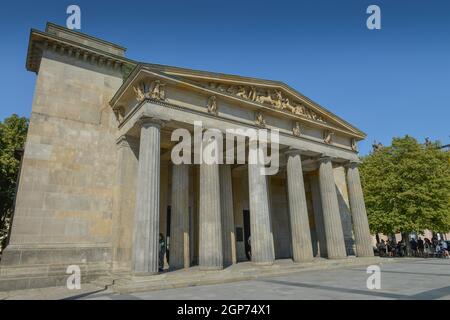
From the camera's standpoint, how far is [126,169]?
18.3m

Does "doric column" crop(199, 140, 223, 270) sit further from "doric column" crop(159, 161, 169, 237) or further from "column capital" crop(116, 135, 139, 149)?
"doric column" crop(159, 161, 169, 237)

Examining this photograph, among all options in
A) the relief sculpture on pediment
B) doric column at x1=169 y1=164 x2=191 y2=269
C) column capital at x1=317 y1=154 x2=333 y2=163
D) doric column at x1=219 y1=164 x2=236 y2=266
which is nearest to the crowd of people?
column capital at x1=317 y1=154 x2=333 y2=163

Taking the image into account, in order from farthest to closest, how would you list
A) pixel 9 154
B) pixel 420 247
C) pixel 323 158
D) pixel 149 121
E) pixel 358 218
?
1. pixel 420 247
2. pixel 9 154
3. pixel 358 218
4. pixel 323 158
5. pixel 149 121

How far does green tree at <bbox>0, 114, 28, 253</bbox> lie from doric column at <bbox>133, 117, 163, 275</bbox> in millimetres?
18884

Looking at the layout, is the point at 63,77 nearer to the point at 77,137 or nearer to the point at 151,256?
the point at 77,137

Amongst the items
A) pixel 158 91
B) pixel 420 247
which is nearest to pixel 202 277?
pixel 158 91

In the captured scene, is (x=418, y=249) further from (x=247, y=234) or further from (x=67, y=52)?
(x=67, y=52)

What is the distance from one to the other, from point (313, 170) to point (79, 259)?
69.4ft

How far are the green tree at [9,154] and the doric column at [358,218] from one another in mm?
30147

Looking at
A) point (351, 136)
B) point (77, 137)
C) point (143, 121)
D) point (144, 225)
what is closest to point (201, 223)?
point (144, 225)

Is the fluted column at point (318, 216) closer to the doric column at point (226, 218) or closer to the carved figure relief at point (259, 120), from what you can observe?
the doric column at point (226, 218)

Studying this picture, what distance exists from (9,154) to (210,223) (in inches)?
906

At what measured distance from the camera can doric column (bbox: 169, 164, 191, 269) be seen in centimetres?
1819

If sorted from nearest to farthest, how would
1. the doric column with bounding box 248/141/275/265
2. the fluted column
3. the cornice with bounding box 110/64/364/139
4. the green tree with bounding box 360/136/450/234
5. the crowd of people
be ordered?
the cornice with bounding box 110/64/364/139
the doric column with bounding box 248/141/275/265
the fluted column
the green tree with bounding box 360/136/450/234
the crowd of people
